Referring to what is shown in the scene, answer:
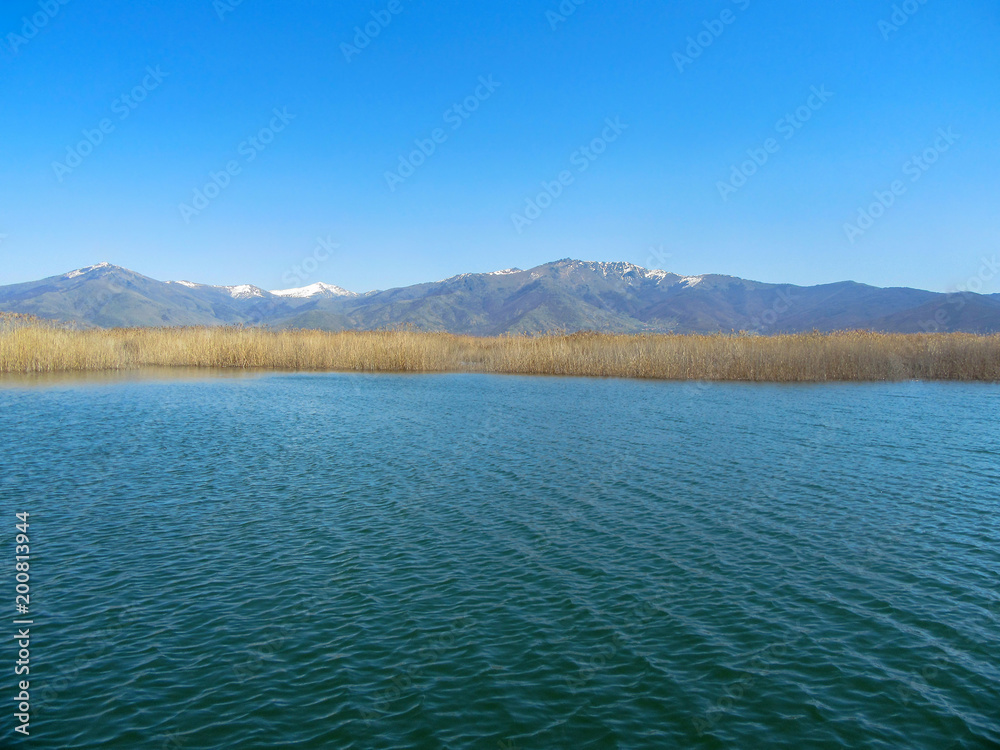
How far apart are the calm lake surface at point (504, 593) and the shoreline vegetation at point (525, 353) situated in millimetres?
20141

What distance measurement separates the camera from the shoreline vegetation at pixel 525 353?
120 feet

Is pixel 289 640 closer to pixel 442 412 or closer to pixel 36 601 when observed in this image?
pixel 36 601

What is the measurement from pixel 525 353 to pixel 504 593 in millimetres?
35237

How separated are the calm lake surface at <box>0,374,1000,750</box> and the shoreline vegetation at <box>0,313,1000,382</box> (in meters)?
20.1

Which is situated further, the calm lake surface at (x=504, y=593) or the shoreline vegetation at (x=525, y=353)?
the shoreline vegetation at (x=525, y=353)

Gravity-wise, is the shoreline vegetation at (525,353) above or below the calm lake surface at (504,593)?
above

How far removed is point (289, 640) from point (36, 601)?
357 centimetres

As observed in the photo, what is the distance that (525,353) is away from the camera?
4316 centimetres

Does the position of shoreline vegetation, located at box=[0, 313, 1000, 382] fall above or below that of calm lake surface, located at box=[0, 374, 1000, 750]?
above

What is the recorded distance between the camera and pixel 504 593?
8.25m

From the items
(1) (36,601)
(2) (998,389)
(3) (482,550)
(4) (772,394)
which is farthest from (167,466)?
(2) (998,389)

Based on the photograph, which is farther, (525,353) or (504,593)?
(525,353)

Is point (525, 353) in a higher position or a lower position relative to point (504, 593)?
higher

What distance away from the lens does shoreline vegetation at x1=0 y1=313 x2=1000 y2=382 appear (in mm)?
36719
